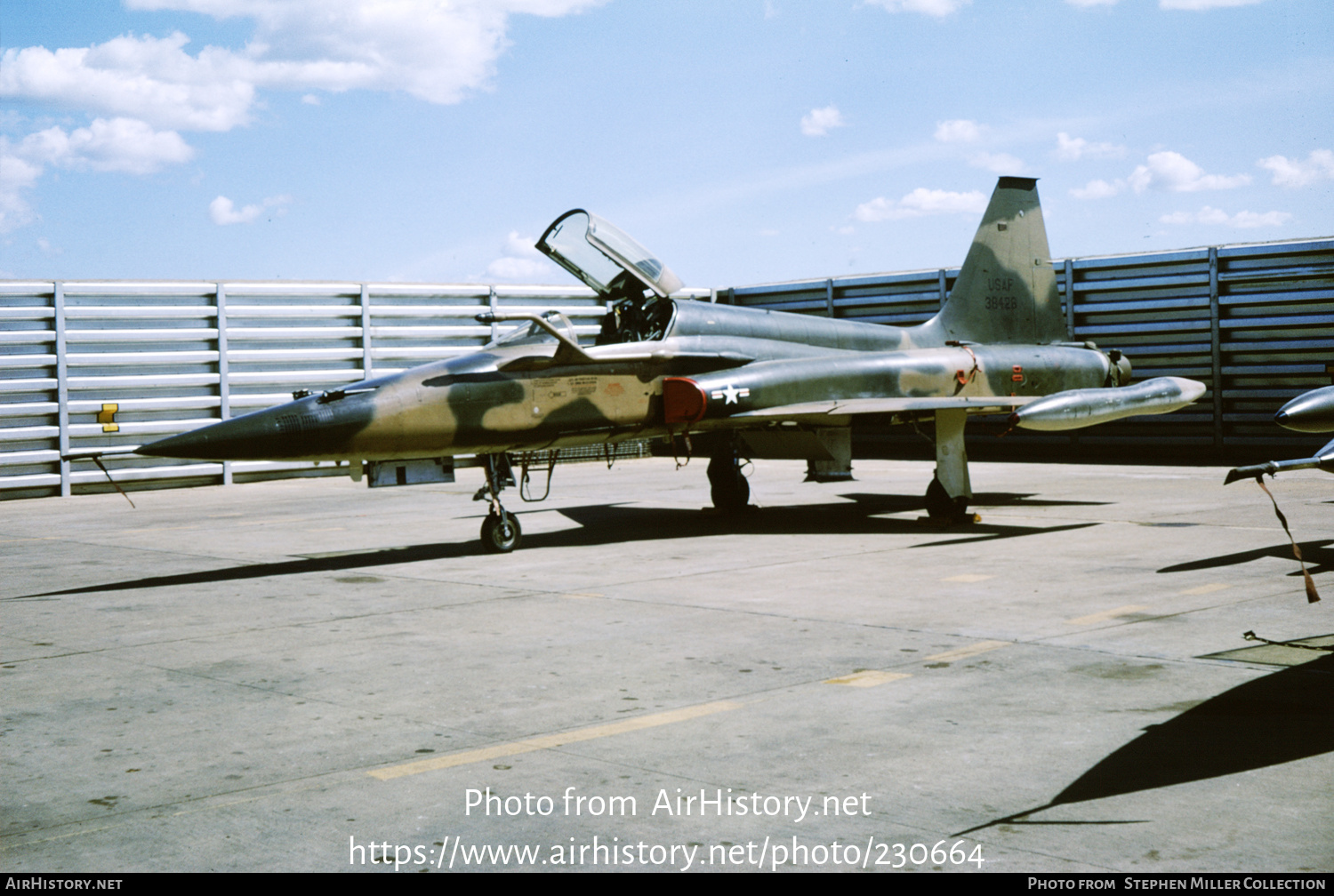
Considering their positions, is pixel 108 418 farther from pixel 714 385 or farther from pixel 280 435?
pixel 714 385

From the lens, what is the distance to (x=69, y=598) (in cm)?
937

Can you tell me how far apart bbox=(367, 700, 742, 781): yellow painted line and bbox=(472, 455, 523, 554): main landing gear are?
6.12 m

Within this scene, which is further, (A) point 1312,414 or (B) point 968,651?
(A) point 1312,414

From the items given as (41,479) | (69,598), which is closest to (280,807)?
(69,598)

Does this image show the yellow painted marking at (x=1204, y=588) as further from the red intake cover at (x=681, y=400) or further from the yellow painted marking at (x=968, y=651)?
the red intake cover at (x=681, y=400)

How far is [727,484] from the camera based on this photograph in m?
14.6

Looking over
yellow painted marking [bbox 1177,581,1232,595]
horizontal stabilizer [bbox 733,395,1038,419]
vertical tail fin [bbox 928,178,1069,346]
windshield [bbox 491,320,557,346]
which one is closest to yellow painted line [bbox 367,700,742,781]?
yellow painted marking [bbox 1177,581,1232,595]

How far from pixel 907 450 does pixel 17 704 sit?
21.5 metres

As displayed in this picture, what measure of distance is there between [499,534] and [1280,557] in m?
6.95

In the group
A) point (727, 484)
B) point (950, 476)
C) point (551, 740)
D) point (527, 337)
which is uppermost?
point (527, 337)

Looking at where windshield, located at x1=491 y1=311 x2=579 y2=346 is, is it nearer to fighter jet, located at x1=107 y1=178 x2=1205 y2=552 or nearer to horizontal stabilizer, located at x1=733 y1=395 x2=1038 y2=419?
fighter jet, located at x1=107 y1=178 x2=1205 y2=552

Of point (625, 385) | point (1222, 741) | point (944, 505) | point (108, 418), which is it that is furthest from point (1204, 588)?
point (108, 418)

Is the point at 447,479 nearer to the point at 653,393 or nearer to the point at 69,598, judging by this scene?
the point at 653,393

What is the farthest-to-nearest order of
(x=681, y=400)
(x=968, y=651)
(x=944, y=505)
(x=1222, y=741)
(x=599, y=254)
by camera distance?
(x=599, y=254)
(x=944, y=505)
(x=681, y=400)
(x=968, y=651)
(x=1222, y=741)
